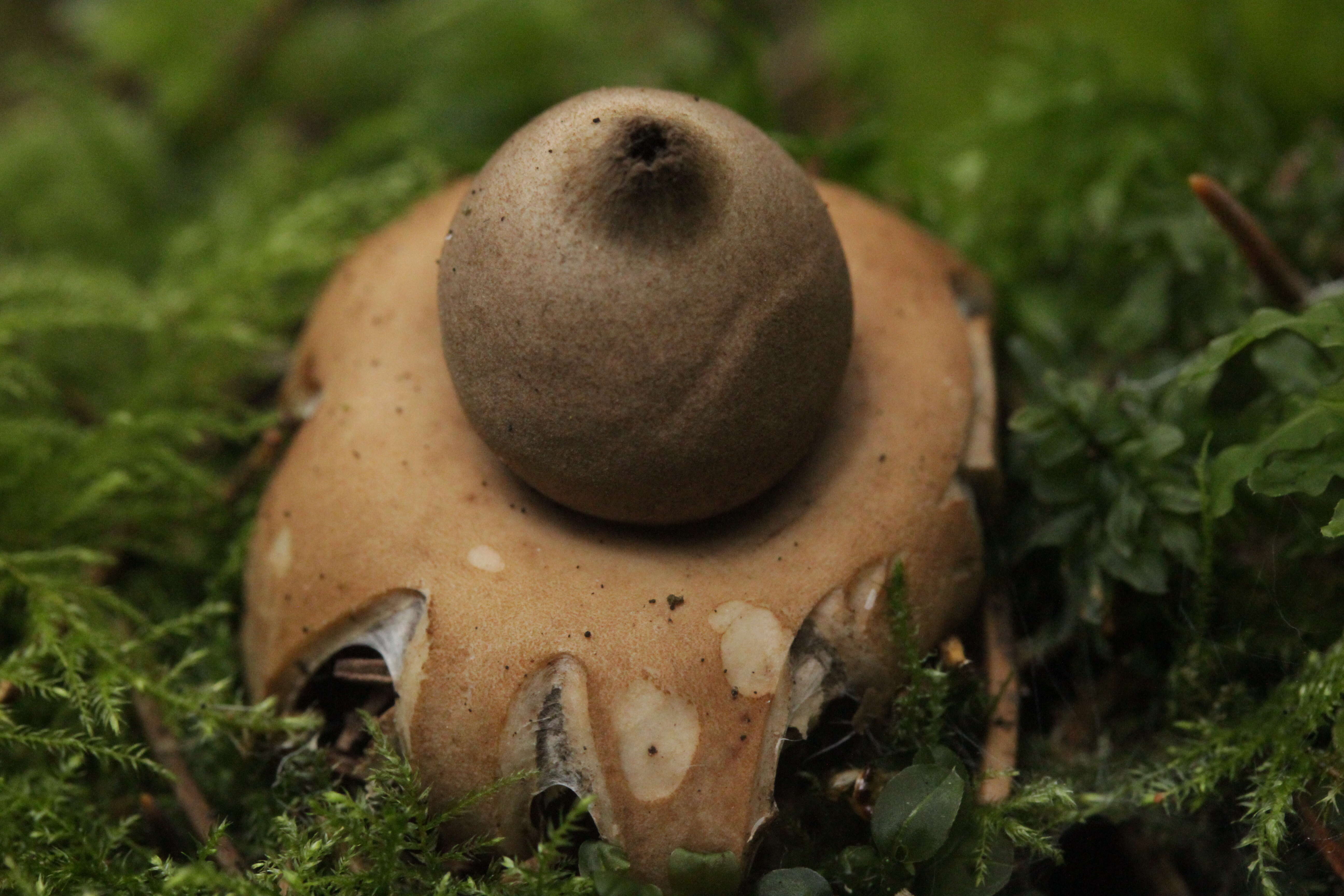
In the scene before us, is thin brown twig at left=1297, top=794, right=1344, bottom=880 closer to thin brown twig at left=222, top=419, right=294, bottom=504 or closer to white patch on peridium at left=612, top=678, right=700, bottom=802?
white patch on peridium at left=612, top=678, right=700, bottom=802

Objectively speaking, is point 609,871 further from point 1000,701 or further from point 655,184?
point 655,184

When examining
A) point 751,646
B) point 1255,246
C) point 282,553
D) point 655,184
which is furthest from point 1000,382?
point 282,553

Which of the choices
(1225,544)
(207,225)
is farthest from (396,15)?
(1225,544)

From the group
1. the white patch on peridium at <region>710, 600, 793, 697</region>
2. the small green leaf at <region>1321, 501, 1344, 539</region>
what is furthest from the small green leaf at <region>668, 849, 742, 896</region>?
the small green leaf at <region>1321, 501, 1344, 539</region>

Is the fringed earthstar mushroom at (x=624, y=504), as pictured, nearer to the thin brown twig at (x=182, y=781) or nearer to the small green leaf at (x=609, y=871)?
the small green leaf at (x=609, y=871)

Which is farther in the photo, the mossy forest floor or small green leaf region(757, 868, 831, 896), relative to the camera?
the mossy forest floor

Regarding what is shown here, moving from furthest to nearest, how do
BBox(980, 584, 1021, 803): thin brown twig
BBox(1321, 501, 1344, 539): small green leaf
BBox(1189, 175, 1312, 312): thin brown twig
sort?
BBox(1189, 175, 1312, 312): thin brown twig < BBox(980, 584, 1021, 803): thin brown twig < BBox(1321, 501, 1344, 539): small green leaf
